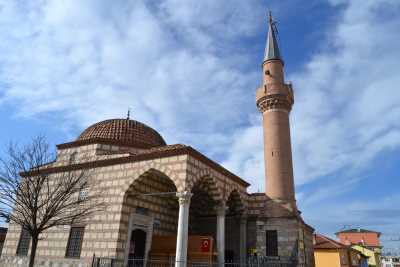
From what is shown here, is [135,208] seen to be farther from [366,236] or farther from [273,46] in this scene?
[366,236]

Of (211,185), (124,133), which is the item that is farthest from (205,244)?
(124,133)

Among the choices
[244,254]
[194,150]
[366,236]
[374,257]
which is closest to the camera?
[194,150]

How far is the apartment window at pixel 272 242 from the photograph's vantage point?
48.4 ft

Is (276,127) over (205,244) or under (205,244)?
over

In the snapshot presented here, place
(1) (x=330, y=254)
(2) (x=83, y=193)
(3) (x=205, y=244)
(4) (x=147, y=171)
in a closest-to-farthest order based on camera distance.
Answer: (4) (x=147, y=171) → (3) (x=205, y=244) → (2) (x=83, y=193) → (1) (x=330, y=254)

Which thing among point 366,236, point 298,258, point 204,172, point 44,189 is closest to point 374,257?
point 366,236

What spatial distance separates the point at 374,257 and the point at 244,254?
109 feet

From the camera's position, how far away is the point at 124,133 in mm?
16156

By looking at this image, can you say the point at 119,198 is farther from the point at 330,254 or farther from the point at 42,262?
the point at 330,254

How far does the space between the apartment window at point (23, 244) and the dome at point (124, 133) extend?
190 inches

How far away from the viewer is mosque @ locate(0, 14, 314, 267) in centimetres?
1205

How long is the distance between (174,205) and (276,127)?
20.7ft

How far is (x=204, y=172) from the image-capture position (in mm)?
12688

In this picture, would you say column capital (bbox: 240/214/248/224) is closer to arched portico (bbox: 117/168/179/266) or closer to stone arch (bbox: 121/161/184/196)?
arched portico (bbox: 117/168/179/266)
